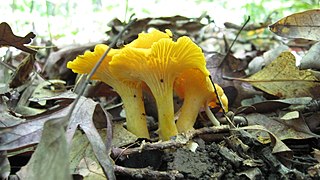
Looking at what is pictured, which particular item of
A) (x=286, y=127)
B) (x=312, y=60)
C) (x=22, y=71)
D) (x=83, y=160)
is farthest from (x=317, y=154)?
(x=22, y=71)

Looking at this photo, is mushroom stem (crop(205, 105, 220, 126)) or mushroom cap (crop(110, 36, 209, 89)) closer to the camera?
mushroom cap (crop(110, 36, 209, 89))

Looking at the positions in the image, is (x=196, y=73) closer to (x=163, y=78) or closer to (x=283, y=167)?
(x=163, y=78)

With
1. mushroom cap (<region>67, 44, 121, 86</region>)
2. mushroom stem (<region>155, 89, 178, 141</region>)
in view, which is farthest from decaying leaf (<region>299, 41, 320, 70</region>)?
mushroom cap (<region>67, 44, 121, 86</region>)

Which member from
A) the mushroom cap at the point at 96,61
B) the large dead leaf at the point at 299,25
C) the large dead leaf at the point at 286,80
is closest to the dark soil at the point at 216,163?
the mushroom cap at the point at 96,61

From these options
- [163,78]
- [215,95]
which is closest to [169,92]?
[163,78]

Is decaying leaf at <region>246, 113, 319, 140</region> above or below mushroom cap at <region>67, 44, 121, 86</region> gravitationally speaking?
below

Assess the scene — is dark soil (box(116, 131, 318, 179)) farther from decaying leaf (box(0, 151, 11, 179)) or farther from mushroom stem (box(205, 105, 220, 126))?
decaying leaf (box(0, 151, 11, 179))
